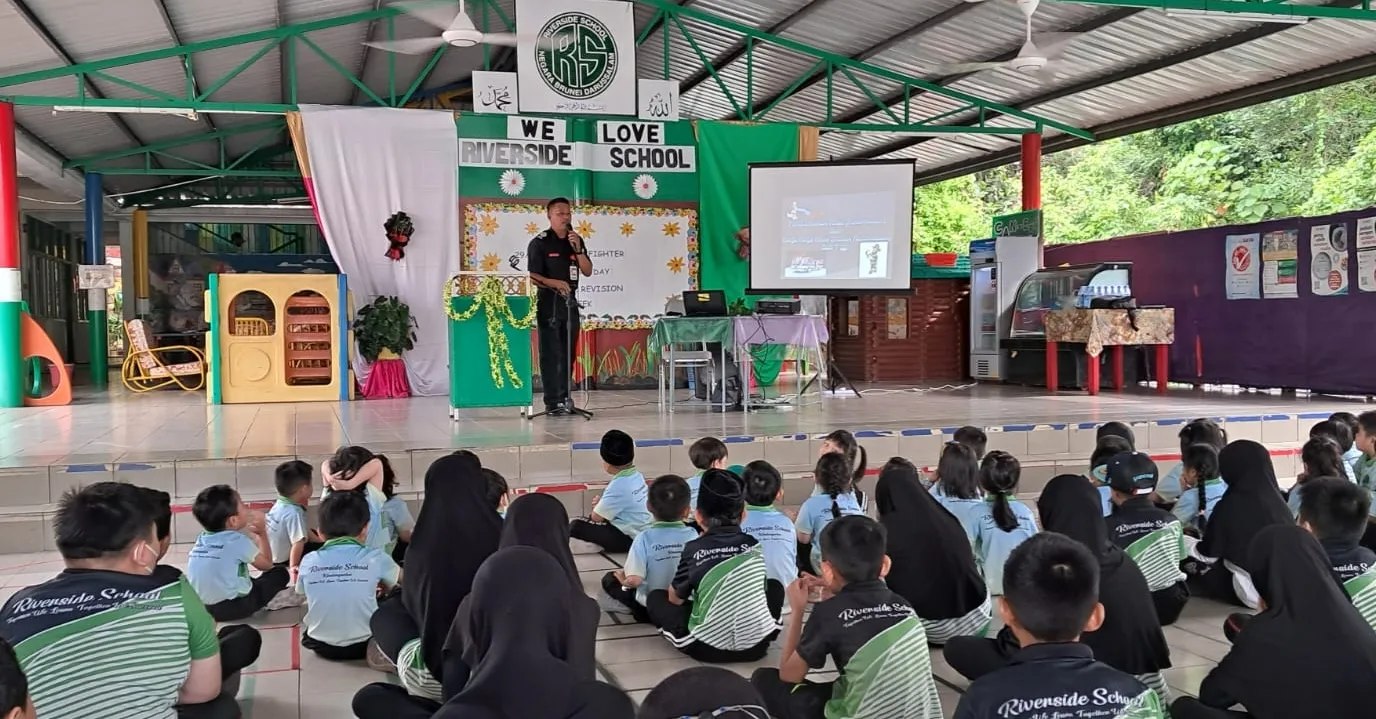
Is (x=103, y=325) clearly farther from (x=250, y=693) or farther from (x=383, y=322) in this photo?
(x=250, y=693)

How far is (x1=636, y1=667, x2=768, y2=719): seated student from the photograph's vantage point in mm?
1448

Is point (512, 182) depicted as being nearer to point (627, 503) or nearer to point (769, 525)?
point (627, 503)

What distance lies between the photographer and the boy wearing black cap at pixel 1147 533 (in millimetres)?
3488

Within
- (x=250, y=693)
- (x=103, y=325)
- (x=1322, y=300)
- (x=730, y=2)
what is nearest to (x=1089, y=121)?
(x=1322, y=300)

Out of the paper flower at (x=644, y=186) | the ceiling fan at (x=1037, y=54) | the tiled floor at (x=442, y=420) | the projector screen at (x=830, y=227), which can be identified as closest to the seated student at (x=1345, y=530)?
the tiled floor at (x=442, y=420)

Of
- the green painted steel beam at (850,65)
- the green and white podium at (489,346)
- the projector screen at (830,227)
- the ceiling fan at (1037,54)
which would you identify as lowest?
the green and white podium at (489,346)

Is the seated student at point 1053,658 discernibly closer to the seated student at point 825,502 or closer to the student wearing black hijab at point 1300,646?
the student wearing black hijab at point 1300,646

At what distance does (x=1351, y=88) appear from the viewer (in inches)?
685

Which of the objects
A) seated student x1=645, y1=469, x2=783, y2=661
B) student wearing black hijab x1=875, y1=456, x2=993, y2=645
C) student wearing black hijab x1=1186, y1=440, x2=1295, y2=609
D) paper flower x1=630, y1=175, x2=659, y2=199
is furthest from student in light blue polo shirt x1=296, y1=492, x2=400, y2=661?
paper flower x1=630, y1=175, x2=659, y2=199

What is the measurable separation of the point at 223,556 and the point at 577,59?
23.1 ft

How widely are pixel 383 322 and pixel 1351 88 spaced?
16416 mm

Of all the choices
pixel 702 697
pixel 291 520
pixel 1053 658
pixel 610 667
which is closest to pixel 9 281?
pixel 291 520

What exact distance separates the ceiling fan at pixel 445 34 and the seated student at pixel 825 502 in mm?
5333

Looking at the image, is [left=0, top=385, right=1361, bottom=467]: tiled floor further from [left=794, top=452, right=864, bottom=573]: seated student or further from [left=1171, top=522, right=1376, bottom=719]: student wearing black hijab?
[left=1171, top=522, right=1376, bottom=719]: student wearing black hijab
